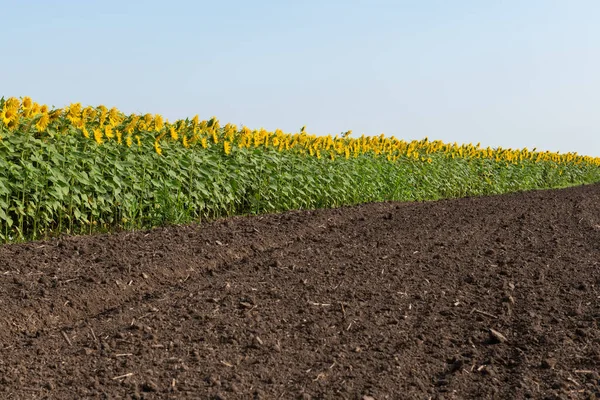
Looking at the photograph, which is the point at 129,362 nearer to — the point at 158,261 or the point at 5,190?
the point at 158,261

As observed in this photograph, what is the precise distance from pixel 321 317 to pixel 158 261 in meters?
2.18

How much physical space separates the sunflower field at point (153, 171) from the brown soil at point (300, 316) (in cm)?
77

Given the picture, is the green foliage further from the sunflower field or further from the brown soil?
the brown soil

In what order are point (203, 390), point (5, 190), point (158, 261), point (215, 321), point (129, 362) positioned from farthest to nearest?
point (5, 190)
point (158, 261)
point (215, 321)
point (129, 362)
point (203, 390)

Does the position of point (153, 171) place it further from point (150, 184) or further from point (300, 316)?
point (300, 316)

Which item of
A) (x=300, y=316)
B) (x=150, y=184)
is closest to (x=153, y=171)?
(x=150, y=184)

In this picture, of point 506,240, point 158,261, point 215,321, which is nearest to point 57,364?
point 215,321

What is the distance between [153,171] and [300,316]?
14.7 feet

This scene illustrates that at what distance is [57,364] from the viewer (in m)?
4.21

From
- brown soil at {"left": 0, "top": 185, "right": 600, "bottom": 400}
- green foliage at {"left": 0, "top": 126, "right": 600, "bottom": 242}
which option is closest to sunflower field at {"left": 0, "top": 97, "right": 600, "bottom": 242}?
green foliage at {"left": 0, "top": 126, "right": 600, "bottom": 242}

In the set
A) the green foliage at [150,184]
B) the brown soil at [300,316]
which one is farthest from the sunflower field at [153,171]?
the brown soil at [300,316]

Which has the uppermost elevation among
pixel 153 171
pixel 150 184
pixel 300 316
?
pixel 153 171

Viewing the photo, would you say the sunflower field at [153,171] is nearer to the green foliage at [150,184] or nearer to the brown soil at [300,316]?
the green foliage at [150,184]

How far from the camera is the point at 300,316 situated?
4.84 meters
